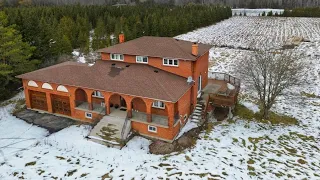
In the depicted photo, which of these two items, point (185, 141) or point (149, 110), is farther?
point (149, 110)

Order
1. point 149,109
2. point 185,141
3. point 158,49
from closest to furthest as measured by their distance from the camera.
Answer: point 185,141
point 149,109
point 158,49

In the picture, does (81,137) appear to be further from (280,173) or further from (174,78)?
(280,173)

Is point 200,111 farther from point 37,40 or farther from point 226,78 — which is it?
point 37,40

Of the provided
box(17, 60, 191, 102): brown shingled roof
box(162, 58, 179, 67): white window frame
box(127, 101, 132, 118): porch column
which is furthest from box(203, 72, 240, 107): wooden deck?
box(127, 101, 132, 118): porch column

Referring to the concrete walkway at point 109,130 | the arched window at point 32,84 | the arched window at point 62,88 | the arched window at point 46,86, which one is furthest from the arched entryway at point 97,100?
the arched window at point 32,84

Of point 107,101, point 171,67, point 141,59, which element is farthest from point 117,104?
point 171,67

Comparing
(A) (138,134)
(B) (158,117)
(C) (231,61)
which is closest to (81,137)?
(A) (138,134)

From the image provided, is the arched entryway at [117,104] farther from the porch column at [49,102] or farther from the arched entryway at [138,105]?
the porch column at [49,102]
